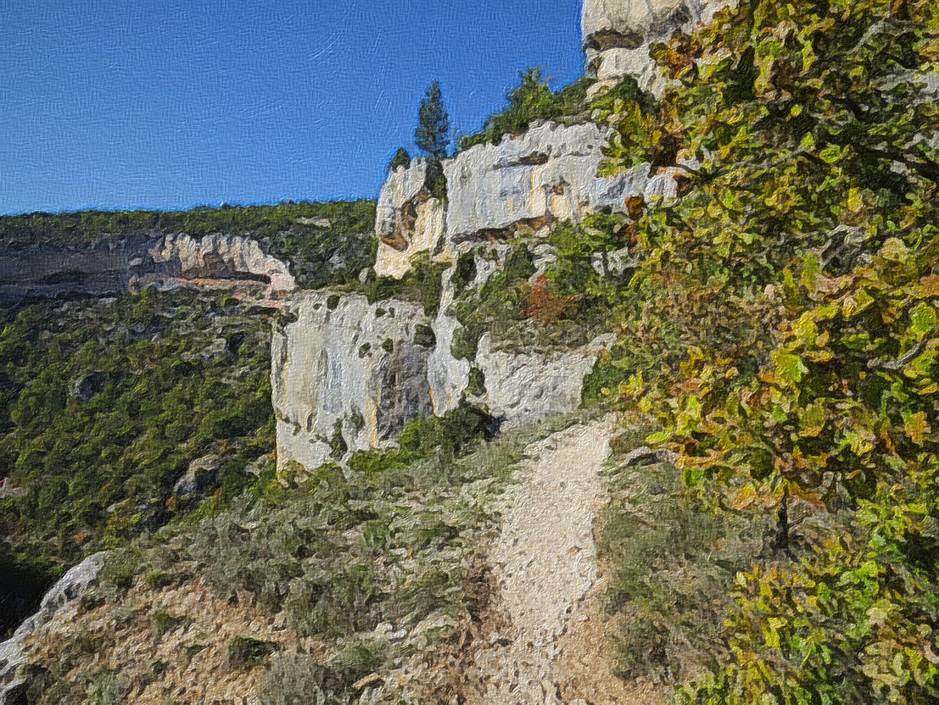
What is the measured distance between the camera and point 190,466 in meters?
39.7

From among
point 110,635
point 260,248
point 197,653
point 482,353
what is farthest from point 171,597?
point 260,248

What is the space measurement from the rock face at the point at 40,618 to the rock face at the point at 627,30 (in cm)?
2431

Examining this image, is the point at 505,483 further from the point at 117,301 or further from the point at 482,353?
the point at 117,301

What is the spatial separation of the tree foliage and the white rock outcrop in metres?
64.4

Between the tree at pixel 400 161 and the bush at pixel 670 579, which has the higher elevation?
the tree at pixel 400 161

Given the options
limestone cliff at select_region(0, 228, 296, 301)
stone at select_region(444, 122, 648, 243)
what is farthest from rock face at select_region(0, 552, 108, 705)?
limestone cliff at select_region(0, 228, 296, 301)

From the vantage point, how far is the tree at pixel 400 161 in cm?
3744

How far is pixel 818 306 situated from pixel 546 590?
6208 millimetres

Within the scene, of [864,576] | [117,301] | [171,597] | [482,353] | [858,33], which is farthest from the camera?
[117,301]

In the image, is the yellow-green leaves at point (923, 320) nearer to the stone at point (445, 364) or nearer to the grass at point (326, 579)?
the grass at point (326, 579)

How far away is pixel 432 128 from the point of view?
47344 millimetres

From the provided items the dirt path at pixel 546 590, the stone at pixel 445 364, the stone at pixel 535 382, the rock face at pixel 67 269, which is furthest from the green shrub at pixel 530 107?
the rock face at pixel 67 269

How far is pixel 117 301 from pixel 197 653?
6266 centimetres

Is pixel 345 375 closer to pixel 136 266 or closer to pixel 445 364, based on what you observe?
pixel 445 364
